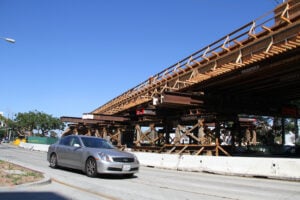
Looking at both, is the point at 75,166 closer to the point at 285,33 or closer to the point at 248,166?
the point at 248,166

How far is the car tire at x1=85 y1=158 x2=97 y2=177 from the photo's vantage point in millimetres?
10673

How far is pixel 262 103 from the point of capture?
73.0 ft

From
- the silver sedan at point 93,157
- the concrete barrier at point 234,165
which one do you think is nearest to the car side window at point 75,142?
the silver sedan at point 93,157

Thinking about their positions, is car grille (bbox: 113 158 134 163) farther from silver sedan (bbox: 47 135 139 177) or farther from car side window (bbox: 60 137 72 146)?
car side window (bbox: 60 137 72 146)

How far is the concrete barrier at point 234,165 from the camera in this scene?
12.6 meters

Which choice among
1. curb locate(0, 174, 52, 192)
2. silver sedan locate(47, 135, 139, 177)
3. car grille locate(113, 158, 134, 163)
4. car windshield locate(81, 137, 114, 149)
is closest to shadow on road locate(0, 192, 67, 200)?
curb locate(0, 174, 52, 192)

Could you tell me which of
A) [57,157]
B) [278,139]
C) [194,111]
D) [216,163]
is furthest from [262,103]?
[278,139]

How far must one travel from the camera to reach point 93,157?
10.8 meters

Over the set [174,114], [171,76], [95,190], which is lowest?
[95,190]

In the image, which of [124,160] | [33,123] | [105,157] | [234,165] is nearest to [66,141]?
Result: [105,157]

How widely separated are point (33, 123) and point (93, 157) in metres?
95.0

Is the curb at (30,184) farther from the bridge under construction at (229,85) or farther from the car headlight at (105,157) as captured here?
the bridge under construction at (229,85)

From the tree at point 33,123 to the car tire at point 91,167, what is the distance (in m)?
92.0

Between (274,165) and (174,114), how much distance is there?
1278 centimetres
